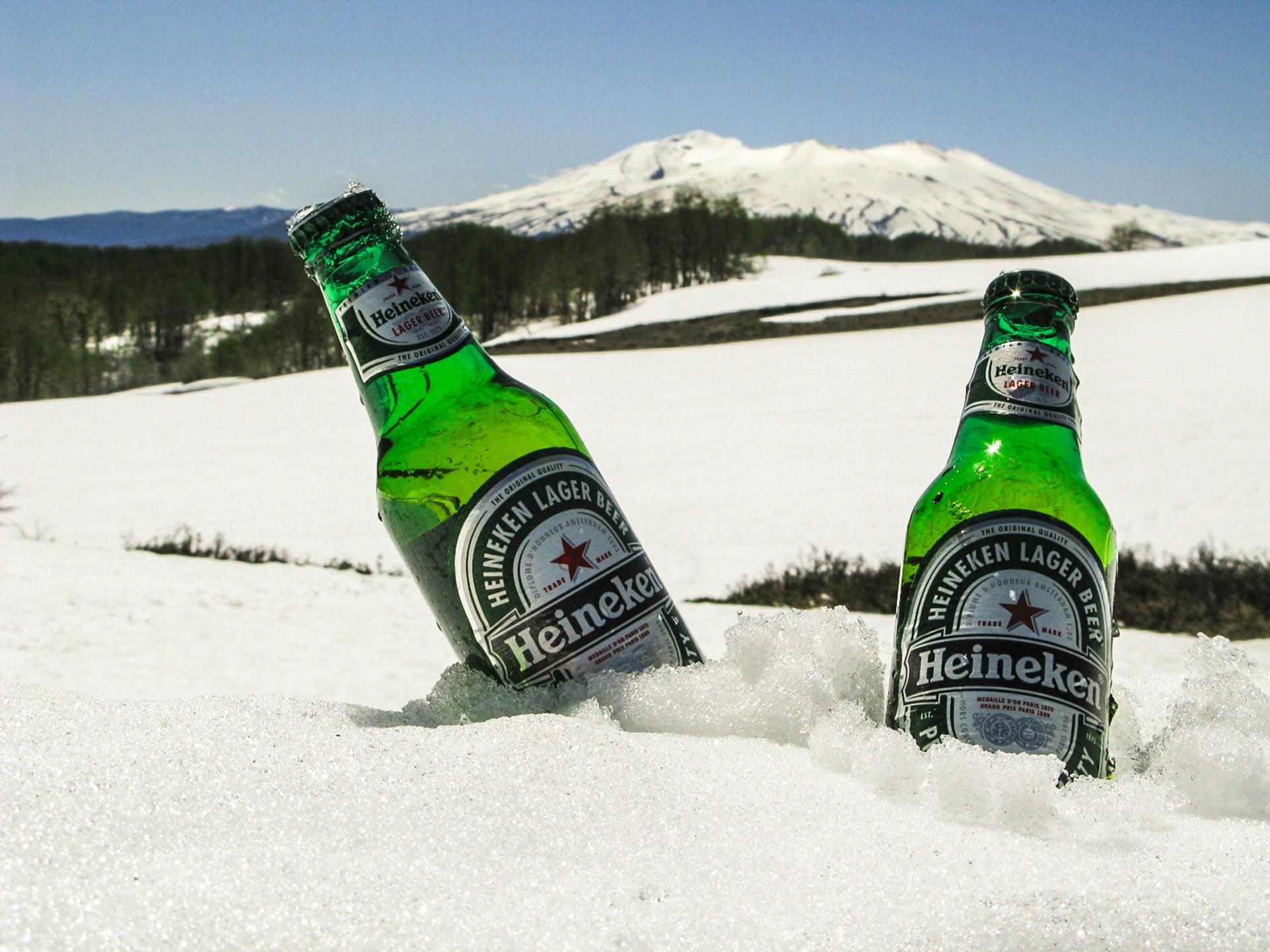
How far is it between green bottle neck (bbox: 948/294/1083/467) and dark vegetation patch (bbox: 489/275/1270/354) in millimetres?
24208

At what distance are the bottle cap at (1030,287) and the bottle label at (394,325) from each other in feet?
3.19

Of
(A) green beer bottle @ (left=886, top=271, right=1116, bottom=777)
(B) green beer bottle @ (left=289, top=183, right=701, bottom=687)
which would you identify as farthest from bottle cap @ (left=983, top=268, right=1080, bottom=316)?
(B) green beer bottle @ (left=289, top=183, right=701, bottom=687)

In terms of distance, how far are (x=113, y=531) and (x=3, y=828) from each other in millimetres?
8482

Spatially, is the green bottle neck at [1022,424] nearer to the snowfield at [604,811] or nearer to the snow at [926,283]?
the snowfield at [604,811]

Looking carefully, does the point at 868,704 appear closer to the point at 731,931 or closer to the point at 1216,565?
the point at 731,931

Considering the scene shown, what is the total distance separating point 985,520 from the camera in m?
1.48

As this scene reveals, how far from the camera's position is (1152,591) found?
18.6 ft

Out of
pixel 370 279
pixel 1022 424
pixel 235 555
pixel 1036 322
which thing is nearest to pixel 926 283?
pixel 235 555

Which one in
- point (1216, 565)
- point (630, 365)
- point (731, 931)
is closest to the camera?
point (731, 931)

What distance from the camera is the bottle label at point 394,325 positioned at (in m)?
1.69

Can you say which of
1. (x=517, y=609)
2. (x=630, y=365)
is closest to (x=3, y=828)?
(x=517, y=609)

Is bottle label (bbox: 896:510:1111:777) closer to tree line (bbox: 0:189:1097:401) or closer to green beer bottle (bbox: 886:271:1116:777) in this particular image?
green beer bottle (bbox: 886:271:1116:777)

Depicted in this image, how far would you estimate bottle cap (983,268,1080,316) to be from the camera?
172cm

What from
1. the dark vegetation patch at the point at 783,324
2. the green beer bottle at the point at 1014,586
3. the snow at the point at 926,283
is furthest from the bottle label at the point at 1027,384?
the snow at the point at 926,283
